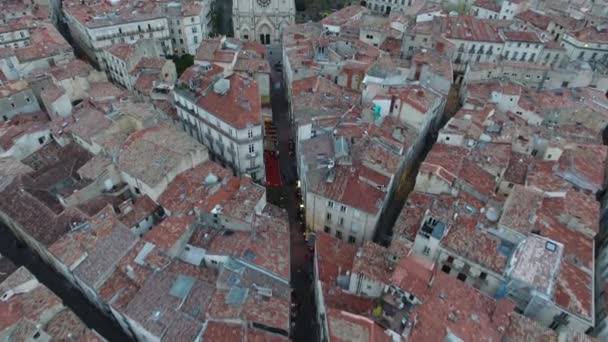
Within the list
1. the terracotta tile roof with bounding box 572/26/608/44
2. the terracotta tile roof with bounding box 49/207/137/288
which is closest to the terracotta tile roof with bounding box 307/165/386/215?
the terracotta tile roof with bounding box 49/207/137/288

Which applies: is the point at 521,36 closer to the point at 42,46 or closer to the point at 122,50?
the point at 122,50

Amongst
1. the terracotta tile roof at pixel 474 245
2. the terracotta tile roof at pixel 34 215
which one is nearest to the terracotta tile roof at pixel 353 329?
the terracotta tile roof at pixel 474 245

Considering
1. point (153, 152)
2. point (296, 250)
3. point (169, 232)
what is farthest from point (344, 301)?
point (153, 152)

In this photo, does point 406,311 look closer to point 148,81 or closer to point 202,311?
point 202,311

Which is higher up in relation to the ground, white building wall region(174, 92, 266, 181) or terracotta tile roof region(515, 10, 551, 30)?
terracotta tile roof region(515, 10, 551, 30)

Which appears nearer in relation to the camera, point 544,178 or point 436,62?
point 544,178

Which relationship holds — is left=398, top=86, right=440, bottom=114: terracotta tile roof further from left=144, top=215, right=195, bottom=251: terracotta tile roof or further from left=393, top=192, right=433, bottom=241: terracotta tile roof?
left=144, top=215, right=195, bottom=251: terracotta tile roof
